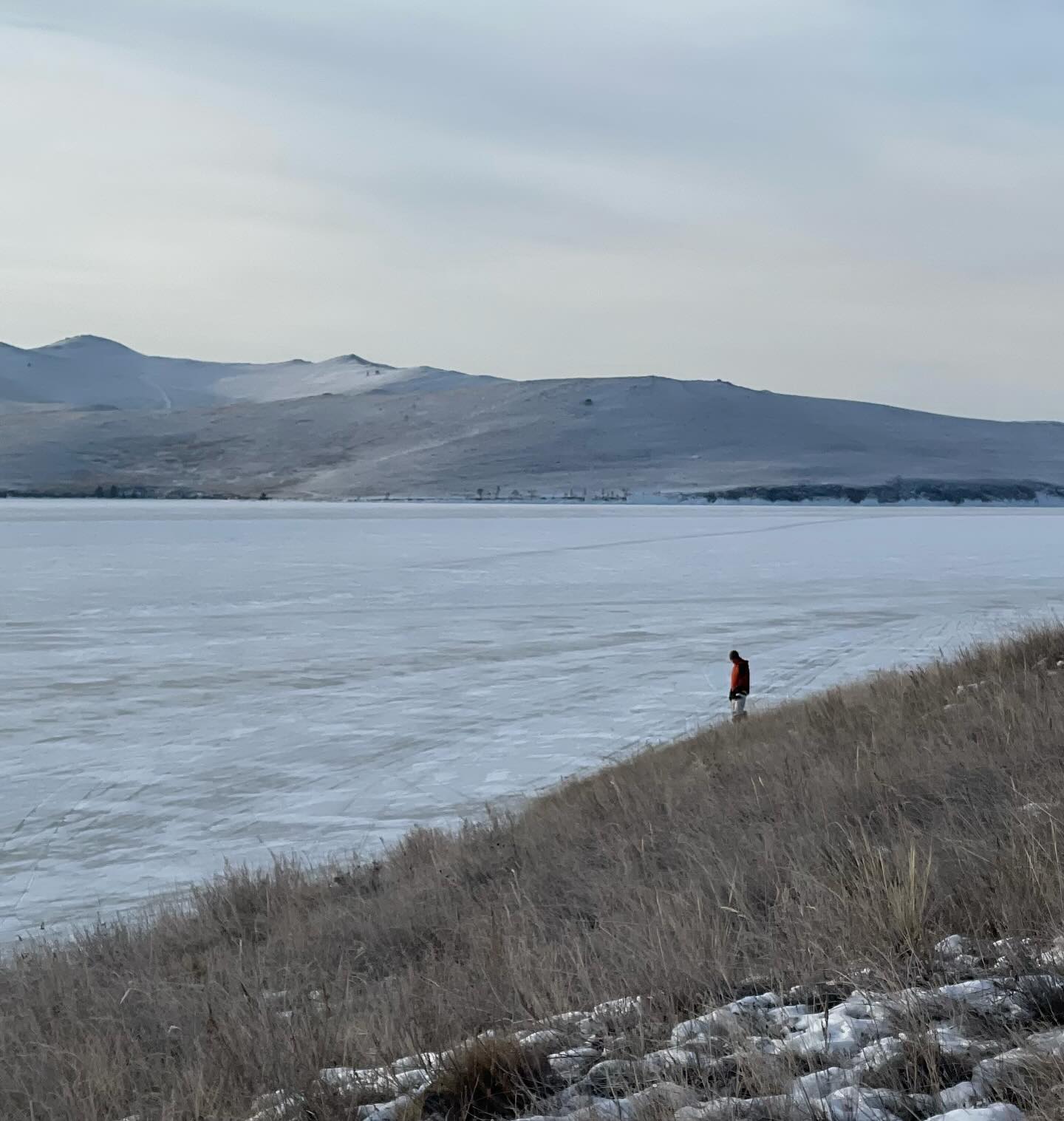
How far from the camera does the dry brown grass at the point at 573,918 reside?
369cm

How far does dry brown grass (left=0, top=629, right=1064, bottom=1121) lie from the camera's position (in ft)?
12.1

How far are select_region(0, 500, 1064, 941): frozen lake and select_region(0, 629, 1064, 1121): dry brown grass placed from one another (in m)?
1.50

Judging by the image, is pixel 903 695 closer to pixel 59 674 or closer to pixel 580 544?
pixel 59 674

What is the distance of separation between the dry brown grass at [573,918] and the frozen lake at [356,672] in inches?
59.0

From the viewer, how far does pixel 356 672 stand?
1688 cm

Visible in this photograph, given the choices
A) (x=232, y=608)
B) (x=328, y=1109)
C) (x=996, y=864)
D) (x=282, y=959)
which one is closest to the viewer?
(x=328, y=1109)

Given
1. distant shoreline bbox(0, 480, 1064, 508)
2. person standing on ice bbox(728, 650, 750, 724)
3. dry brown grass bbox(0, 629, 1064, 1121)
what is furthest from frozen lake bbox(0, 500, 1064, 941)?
distant shoreline bbox(0, 480, 1064, 508)

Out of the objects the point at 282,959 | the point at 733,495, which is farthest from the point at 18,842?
the point at 733,495

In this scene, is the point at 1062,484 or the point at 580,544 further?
the point at 1062,484

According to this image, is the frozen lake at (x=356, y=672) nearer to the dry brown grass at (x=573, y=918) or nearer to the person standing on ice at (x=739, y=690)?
the person standing on ice at (x=739, y=690)

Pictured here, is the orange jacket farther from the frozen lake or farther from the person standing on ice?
the frozen lake

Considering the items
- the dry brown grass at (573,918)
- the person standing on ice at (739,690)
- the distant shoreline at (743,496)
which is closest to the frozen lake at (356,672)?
the person standing on ice at (739,690)

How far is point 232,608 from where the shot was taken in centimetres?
2461

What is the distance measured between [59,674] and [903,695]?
10995 mm
